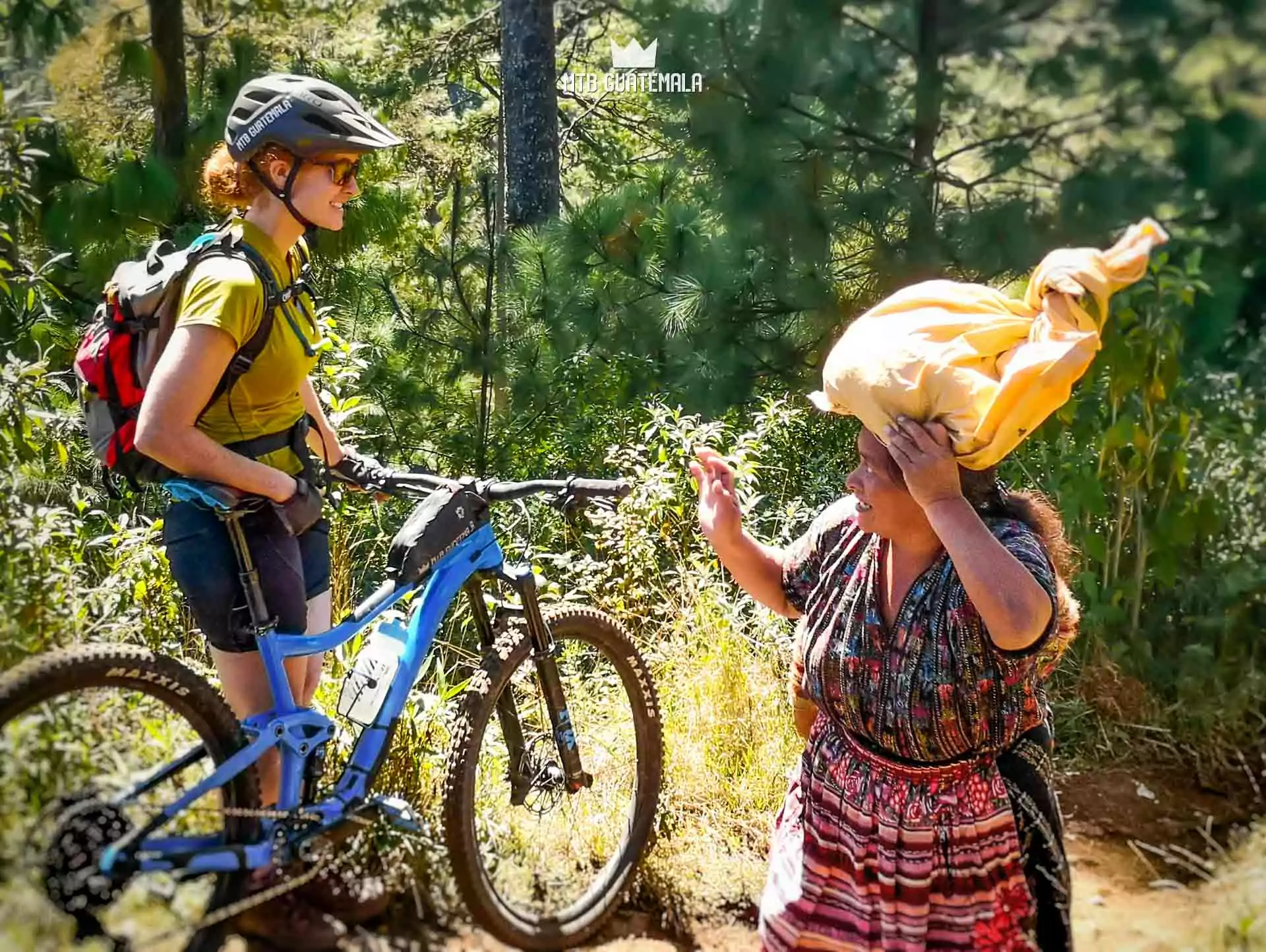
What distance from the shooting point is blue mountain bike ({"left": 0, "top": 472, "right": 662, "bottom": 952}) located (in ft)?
5.87

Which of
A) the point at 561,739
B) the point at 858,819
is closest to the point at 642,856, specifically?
the point at 561,739

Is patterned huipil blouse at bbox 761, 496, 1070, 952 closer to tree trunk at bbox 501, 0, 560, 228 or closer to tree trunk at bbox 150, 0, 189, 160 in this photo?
tree trunk at bbox 150, 0, 189, 160

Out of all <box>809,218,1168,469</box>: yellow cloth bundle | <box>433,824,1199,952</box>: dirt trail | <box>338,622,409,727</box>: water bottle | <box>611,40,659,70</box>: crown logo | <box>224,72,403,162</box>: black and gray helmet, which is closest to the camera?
<box>809,218,1168,469</box>: yellow cloth bundle

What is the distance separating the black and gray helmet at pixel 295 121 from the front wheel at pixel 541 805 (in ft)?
3.52

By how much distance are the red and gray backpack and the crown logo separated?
10.1 ft

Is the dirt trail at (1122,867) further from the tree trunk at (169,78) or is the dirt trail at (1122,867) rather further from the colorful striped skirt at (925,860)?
the tree trunk at (169,78)

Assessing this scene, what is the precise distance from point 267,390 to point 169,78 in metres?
3.67

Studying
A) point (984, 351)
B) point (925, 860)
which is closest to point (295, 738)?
point (925, 860)

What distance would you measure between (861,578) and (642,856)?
1.03 m

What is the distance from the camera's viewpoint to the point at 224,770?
197cm

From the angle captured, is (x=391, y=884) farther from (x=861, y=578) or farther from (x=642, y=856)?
(x=861, y=578)

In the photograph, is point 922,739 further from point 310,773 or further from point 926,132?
point 926,132

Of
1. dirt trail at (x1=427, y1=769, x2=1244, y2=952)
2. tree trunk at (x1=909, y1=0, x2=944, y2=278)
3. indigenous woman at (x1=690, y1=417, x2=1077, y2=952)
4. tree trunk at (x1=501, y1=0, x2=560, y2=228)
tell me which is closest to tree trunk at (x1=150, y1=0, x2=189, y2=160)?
tree trunk at (x1=501, y1=0, x2=560, y2=228)
